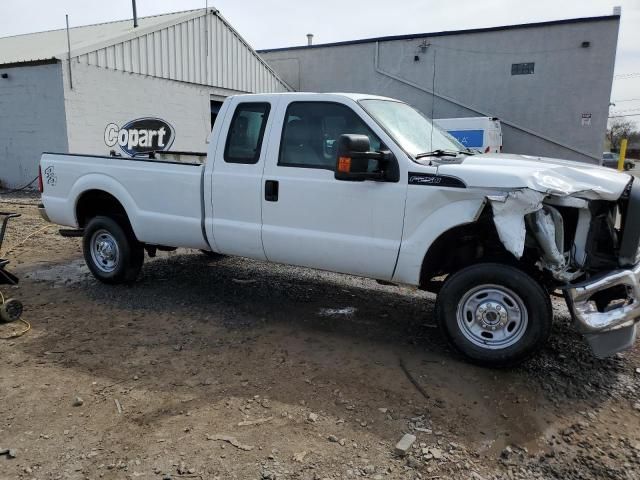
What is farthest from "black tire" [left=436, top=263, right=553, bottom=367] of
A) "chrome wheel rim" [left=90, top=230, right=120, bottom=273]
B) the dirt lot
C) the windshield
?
"chrome wheel rim" [left=90, top=230, right=120, bottom=273]

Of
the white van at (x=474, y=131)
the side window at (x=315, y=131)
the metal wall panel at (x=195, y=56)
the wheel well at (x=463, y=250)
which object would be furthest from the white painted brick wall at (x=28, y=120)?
the wheel well at (x=463, y=250)

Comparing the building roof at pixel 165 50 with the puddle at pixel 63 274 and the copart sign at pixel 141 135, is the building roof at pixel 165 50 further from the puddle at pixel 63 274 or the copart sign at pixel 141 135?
the puddle at pixel 63 274

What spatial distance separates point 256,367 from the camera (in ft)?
12.8

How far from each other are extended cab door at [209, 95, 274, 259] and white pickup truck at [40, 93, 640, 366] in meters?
0.01

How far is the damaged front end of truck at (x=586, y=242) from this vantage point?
3.50 m

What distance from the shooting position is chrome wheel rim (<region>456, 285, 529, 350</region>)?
3742 millimetres

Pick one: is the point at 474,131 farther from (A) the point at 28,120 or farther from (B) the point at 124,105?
(A) the point at 28,120

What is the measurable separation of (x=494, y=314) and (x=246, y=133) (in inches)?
109

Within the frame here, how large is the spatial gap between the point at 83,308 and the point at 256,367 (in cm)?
235

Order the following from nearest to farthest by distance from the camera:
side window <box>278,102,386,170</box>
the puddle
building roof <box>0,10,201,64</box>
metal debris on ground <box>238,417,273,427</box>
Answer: metal debris on ground <box>238,417,273,427</box> < side window <box>278,102,386,170</box> < the puddle < building roof <box>0,10,201,64</box>

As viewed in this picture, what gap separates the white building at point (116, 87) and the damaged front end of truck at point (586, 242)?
11651mm

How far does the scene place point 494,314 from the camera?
379 centimetres

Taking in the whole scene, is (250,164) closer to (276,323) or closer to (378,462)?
(276,323)

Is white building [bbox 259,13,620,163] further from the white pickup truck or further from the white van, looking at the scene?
the white pickup truck
